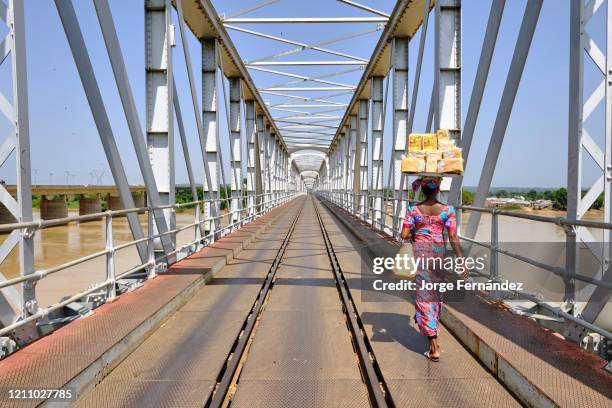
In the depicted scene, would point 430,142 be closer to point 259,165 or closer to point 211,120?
point 211,120

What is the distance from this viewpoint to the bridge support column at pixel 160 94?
30.7 feet

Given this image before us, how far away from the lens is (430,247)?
4.31 m

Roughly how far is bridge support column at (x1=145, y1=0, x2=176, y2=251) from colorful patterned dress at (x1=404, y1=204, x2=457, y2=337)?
6100mm

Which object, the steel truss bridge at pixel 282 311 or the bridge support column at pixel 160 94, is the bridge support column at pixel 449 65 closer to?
the steel truss bridge at pixel 282 311

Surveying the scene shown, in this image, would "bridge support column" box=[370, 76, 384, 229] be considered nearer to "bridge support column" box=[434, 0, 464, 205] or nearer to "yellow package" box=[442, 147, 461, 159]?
"bridge support column" box=[434, 0, 464, 205]

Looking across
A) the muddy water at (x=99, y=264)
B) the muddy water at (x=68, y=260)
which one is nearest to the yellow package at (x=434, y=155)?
the muddy water at (x=99, y=264)

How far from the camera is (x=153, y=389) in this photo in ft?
12.4

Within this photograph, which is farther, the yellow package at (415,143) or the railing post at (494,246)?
the railing post at (494,246)

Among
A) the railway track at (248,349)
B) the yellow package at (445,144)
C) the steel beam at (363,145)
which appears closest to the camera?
the railway track at (248,349)

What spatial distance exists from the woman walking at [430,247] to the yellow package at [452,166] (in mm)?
155

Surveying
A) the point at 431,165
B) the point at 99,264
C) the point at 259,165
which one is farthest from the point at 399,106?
the point at 99,264

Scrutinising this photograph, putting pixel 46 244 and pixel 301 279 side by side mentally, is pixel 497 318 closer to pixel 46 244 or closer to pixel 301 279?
pixel 301 279

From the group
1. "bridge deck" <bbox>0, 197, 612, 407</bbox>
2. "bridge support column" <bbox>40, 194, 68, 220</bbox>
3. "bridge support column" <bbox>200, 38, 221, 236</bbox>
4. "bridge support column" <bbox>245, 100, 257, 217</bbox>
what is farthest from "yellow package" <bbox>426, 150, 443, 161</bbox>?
"bridge support column" <bbox>40, 194, 68, 220</bbox>

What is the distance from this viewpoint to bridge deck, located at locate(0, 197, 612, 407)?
3570 mm
